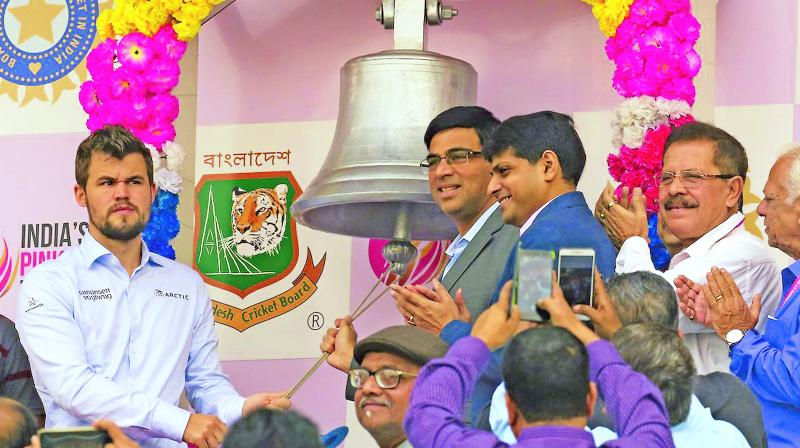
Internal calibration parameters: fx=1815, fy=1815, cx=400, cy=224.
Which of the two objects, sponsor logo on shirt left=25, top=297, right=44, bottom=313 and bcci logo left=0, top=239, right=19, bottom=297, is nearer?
sponsor logo on shirt left=25, top=297, right=44, bottom=313

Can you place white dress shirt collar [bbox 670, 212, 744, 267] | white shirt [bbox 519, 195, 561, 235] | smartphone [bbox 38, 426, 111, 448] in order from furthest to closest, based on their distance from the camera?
1. white dress shirt collar [bbox 670, 212, 744, 267]
2. white shirt [bbox 519, 195, 561, 235]
3. smartphone [bbox 38, 426, 111, 448]

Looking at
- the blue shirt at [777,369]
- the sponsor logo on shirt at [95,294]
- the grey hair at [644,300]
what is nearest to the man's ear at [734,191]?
the blue shirt at [777,369]

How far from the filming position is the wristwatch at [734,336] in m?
4.78

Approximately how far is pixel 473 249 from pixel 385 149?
34.5 inches

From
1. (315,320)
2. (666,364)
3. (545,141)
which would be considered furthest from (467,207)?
(315,320)

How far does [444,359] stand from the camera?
3.80m

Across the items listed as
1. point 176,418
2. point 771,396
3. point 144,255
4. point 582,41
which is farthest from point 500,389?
point 582,41

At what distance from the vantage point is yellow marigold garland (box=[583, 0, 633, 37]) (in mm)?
5773

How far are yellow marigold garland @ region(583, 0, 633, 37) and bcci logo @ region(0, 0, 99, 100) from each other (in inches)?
90.8

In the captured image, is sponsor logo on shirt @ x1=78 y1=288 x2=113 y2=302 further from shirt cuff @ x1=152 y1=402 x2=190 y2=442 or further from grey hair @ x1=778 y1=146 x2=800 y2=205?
grey hair @ x1=778 y1=146 x2=800 y2=205

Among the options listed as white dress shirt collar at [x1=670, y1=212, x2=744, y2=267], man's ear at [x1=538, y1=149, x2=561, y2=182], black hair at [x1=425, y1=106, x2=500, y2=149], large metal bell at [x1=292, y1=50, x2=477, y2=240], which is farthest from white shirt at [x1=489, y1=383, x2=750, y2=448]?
large metal bell at [x1=292, y1=50, x2=477, y2=240]

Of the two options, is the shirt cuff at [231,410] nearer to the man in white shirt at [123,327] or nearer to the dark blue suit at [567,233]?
the man in white shirt at [123,327]

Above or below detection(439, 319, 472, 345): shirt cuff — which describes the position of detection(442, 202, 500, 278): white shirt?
above

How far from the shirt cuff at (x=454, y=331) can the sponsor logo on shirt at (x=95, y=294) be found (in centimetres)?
133
